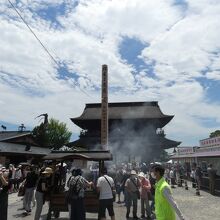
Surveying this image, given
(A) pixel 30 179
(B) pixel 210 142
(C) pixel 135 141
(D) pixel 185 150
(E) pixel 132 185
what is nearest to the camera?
(E) pixel 132 185

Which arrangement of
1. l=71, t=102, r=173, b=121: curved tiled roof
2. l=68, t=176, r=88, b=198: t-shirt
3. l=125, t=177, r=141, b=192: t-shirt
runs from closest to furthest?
1. l=68, t=176, r=88, b=198: t-shirt
2. l=125, t=177, r=141, b=192: t-shirt
3. l=71, t=102, r=173, b=121: curved tiled roof

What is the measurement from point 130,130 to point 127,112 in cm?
462

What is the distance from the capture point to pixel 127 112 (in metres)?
47.2

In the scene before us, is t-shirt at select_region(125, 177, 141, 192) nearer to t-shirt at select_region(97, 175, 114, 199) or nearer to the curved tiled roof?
t-shirt at select_region(97, 175, 114, 199)

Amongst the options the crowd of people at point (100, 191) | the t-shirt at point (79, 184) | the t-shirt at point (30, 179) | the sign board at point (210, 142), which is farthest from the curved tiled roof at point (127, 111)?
the t-shirt at point (79, 184)

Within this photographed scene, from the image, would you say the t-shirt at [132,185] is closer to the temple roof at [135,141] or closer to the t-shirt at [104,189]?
the t-shirt at [104,189]

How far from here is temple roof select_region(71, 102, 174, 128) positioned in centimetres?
4428

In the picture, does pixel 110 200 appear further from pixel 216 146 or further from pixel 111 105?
pixel 111 105

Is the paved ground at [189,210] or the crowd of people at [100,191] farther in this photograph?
the paved ground at [189,210]

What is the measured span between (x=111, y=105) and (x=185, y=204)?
35.5 m

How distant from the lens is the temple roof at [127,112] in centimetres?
4428

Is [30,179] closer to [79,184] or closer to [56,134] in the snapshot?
[79,184]

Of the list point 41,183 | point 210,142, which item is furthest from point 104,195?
point 210,142

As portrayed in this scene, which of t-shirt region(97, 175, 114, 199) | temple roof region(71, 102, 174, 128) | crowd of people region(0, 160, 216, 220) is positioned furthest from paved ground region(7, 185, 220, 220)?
temple roof region(71, 102, 174, 128)
